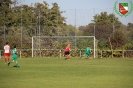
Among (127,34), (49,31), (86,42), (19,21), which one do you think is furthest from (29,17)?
(127,34)

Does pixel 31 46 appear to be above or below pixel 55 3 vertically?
below

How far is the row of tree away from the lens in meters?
44.2

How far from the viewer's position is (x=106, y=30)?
149 feet

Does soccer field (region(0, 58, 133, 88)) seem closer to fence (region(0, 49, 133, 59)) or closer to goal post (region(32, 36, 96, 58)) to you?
fence (region(0, 49, 133, 59))

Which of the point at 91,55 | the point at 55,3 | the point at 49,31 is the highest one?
the point at 55,3

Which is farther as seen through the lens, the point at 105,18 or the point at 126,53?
the point at 105,18

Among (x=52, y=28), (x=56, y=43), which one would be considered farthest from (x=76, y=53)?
(x=52, y=28)

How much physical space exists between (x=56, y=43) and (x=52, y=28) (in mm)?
2255

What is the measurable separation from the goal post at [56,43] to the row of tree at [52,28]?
0.90 metres

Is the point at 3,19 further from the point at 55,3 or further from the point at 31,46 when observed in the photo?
the point at 55,3

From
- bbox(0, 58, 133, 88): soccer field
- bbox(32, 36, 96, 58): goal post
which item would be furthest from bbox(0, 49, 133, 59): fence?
bbox(0, 58, 133, 88): soccer field

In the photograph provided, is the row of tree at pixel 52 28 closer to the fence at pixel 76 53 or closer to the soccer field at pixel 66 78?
the fence at pixel 76 53

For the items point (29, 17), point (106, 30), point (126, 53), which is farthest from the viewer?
point (29, 17)

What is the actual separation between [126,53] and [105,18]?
33.7 feet
